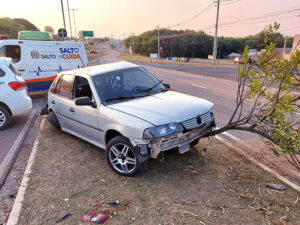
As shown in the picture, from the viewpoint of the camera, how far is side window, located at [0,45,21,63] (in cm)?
909

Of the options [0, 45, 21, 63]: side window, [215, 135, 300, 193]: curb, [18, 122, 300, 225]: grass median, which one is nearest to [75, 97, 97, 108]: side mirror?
[18, 122, 300, 225]: grass median

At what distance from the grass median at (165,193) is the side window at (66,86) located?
4.46 feet

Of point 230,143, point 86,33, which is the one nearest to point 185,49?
point 86,33

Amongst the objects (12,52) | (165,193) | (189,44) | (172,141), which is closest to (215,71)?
(12,52)

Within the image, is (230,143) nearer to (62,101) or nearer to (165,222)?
(165,222)

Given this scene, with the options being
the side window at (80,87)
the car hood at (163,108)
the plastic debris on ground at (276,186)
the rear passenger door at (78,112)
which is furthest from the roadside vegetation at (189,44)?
the plastic debris on ground at (276,186)

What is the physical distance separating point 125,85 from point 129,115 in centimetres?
113

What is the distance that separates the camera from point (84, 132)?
15.0ft

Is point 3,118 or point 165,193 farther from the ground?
point 3,118

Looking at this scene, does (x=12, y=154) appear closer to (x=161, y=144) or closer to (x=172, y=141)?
(x=161, y=144)

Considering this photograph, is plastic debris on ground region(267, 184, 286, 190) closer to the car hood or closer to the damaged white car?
the damaged white car

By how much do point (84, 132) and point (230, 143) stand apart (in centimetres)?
306

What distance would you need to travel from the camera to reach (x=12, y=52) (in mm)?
9234

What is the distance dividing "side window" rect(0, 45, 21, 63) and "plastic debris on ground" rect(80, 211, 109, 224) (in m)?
8.41
